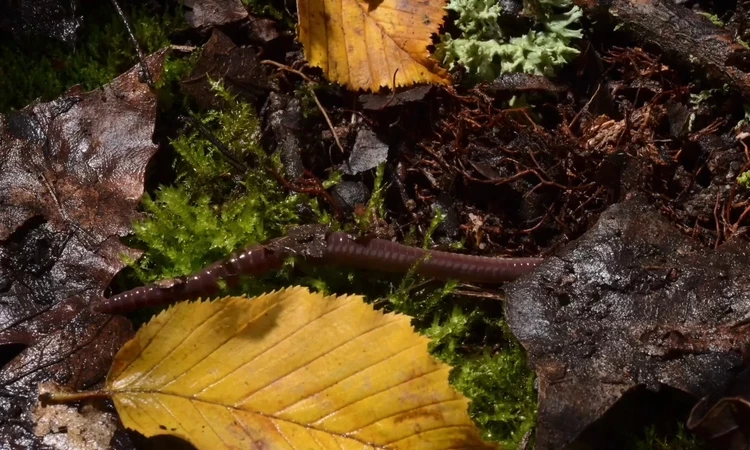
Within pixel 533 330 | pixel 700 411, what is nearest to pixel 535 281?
pixel 533 330

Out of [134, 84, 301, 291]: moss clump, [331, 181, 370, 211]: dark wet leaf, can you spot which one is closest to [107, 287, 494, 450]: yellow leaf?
[134, 84, 301, 291]: moss clump

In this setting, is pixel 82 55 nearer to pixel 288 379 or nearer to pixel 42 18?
pixel 42 18

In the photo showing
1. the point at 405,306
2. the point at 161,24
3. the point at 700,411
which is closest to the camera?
the point at 700,411

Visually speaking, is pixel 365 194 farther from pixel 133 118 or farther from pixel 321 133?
pixel 133 118

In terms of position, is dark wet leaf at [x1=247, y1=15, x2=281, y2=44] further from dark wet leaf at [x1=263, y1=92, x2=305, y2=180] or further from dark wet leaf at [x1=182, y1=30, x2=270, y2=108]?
dark wet leaf at [x1=263, y1=92, x2=305, y2=180]

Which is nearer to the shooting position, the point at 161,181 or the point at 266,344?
the point at 266,344

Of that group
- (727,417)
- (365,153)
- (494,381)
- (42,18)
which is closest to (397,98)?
(365,153)
